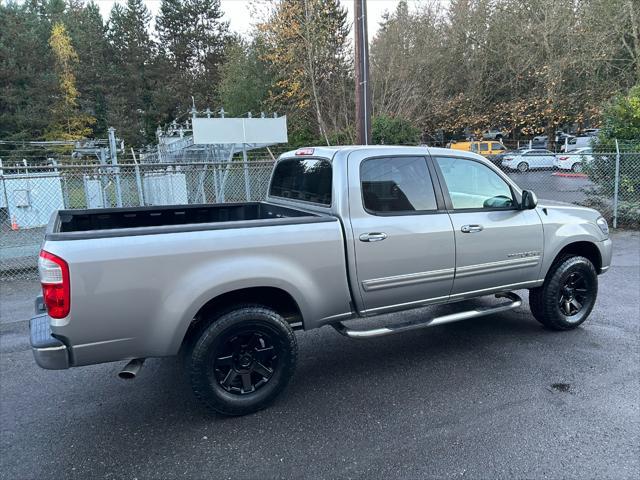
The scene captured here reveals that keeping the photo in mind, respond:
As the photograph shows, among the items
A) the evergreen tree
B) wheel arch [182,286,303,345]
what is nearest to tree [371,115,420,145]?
wheel arch [182,286,303,345]

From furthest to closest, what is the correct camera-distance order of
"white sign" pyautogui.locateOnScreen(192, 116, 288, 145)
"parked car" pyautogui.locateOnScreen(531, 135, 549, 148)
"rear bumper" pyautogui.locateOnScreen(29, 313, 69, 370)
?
"parked car" pyautogui.locateOnScreen(531, 135, 549, 148), "white sign" pyautogui.locateOnScreen(192, 116, 288, 145), "rear bumper" pyautogui.locateOnScreen(29, 313, 69, 370)

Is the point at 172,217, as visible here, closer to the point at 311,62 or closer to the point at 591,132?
Answer: the point at 311,62

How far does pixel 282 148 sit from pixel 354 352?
19.4 m


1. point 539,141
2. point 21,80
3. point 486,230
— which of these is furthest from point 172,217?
point 21,80

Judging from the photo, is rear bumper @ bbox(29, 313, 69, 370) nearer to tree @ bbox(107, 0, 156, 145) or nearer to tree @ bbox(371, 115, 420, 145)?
tree @ bbox(371, 115, 420, 145)

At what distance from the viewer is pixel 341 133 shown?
65.8ft

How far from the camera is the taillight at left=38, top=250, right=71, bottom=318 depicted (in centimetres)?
277

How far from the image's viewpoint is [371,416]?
3.38 metres

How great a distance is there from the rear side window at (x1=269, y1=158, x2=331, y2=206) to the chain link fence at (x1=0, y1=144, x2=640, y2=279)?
4024 mm

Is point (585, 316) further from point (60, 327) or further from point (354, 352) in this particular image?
point (60, 327)

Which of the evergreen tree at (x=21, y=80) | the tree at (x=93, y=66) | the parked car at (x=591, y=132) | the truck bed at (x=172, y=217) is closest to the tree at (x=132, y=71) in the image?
the tree at (x=93, y=66)

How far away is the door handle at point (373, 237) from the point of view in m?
3.64

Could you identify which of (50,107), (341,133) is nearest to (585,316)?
(341,133)

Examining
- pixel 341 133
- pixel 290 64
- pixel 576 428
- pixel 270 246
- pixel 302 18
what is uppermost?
pixel 302 18
